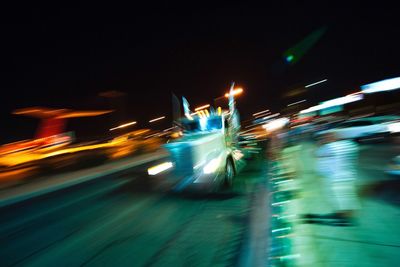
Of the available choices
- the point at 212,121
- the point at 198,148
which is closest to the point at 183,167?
the point at 198,148

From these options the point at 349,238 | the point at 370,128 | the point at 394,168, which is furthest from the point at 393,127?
the point at 349,238

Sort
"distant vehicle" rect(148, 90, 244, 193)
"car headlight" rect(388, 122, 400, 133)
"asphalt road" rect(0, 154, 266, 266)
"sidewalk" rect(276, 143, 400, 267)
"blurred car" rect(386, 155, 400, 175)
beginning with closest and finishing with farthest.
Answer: "sidewalk" rect(276, 143, 400, 267)
"asphalt road" rect(0, 154, 266, 266)
"blurred car" rect(386, 155, 400, 175)
"distant vehicle" rect(148, 90, 244, 193)
"car headlight" rect(388, 122, 400, 133)

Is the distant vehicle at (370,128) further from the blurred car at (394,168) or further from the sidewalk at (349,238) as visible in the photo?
the sidewalk at (349,238)

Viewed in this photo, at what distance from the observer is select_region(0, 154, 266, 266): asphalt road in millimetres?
4586

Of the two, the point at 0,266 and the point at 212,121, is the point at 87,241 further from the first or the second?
the point at 212,121

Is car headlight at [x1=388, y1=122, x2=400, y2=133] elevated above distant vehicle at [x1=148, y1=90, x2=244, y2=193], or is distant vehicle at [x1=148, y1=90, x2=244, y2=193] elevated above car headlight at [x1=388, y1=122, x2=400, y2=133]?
distant vehicle at [x1=148, y1=90, x2=244, y2=193]

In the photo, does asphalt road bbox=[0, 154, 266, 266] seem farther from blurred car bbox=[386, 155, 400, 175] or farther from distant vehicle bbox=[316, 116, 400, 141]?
distant vehicle bbox=[316, 116, 400, 141]

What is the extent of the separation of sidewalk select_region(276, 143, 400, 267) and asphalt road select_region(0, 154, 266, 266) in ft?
3.24

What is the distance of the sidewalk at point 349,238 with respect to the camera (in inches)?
147

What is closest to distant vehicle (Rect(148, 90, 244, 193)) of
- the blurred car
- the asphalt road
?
the asphalt road

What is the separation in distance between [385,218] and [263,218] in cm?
222

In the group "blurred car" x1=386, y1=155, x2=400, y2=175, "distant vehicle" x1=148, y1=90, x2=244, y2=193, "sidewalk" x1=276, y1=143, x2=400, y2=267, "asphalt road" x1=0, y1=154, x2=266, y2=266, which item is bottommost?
"blurred car" x1=386, y1=155, x2=400, y2=175

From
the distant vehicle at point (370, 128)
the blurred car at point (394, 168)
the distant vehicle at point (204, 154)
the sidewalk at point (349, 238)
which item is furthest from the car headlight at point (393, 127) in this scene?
the sidewalk at point (349, 238)

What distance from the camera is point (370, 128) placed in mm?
14031
